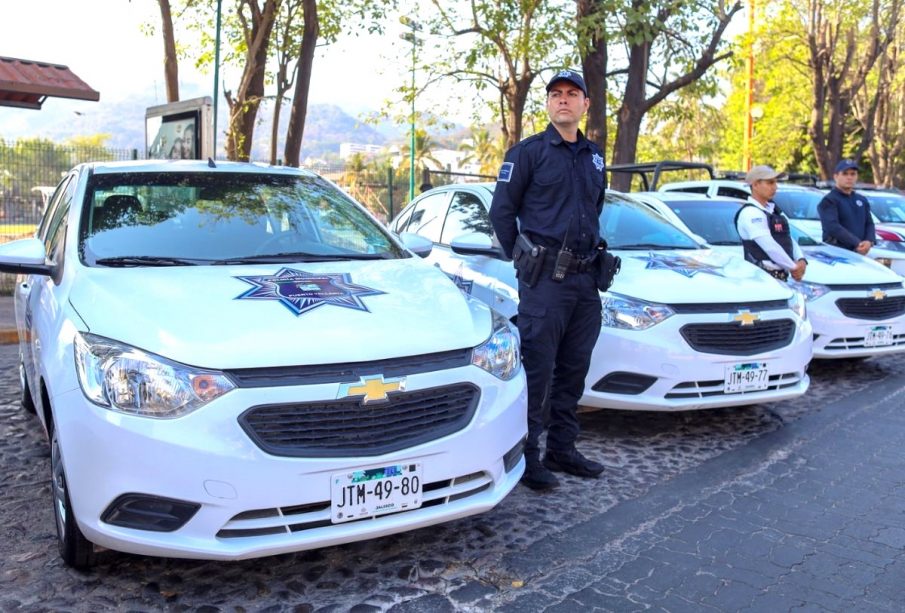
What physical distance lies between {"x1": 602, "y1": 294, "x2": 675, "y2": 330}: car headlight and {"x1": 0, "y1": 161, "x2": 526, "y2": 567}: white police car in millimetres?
1397

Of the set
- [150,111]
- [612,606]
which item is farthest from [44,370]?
[150,111]

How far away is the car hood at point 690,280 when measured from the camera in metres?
5.04

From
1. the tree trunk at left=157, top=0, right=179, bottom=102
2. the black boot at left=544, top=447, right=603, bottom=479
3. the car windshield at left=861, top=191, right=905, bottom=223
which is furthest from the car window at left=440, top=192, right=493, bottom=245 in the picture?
the tree trunk at left=157, top=0, right=179, bottom=102

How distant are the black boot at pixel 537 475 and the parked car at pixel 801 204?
6.10 meters

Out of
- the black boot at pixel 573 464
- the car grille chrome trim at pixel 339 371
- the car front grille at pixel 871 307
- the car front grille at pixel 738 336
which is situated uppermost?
the car grille chrome trim at pixel 339 371

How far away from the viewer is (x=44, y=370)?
341cm

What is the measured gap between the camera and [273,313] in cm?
315

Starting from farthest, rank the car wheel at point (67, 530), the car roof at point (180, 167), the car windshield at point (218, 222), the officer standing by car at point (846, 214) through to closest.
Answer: the officer standing by car at point (846, 214), the car roof at point (180, 167), the car windshield at point (218, 222), the car wheel at point (67, 530)

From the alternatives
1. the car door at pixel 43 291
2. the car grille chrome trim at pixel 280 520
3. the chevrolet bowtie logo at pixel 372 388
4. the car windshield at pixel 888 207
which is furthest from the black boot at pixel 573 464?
the car windshield at pixel 888 207

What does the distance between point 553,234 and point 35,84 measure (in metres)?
7.83

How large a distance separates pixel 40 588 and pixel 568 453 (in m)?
2.53

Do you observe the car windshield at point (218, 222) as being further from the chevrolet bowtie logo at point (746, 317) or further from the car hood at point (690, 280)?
the chevrolet bowtie logo at point (746, 317)

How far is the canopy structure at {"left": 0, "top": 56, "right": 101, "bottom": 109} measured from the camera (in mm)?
9523

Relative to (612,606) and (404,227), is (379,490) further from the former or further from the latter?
(404,227)
